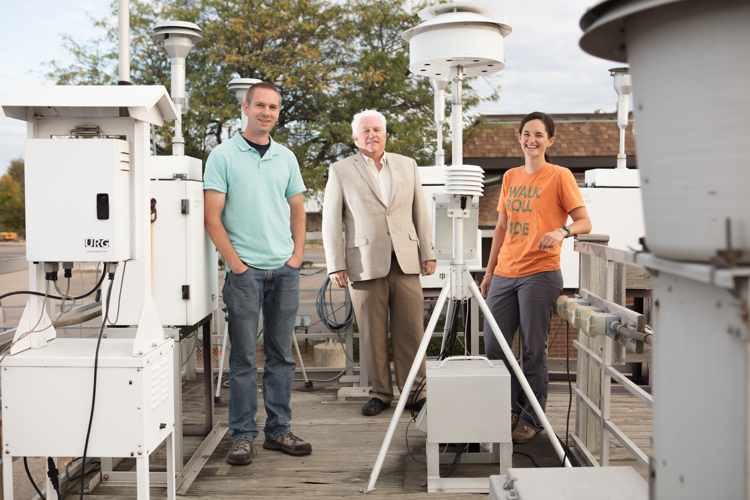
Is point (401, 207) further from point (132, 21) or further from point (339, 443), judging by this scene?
point (132, 21)

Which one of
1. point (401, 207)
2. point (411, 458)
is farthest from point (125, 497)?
point (401, 207)

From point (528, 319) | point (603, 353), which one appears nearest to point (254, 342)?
point (528, 319)

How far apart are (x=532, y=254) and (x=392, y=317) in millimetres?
1041

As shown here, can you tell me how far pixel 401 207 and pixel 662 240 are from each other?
2.63 m

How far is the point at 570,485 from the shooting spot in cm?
167

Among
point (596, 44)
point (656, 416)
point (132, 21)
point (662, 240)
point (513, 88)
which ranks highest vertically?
point (132, 21)

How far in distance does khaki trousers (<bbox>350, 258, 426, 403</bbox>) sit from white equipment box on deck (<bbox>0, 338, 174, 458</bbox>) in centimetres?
169

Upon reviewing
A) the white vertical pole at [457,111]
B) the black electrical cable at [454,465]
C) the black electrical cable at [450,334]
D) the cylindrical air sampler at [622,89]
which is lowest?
the black electrical cable at [454,465]

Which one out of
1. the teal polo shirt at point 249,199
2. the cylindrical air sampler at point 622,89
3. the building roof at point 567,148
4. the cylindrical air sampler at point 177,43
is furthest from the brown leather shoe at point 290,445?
the building roof at point 567,148

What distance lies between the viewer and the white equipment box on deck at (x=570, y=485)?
1.61 m

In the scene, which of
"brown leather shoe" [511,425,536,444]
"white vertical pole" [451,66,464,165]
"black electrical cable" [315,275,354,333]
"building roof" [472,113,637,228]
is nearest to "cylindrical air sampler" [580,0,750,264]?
"white vertical pole" [451,66,464,165]

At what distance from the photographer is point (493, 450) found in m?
3.03

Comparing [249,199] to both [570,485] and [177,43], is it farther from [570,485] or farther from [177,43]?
A: [570,485]

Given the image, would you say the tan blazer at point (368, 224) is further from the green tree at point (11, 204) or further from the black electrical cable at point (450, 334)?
the green tree at point (11, 204)
